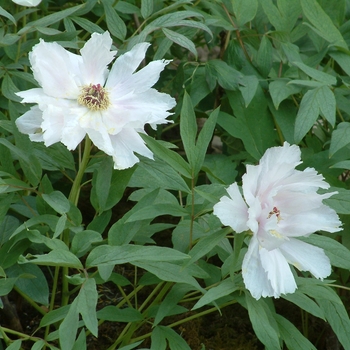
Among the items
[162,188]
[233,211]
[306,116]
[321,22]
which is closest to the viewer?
[233,211]

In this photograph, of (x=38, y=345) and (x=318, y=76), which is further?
(x=318, y=76)

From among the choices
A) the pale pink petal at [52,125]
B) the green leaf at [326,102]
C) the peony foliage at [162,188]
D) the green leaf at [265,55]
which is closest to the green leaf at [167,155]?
the peony foliage at [162,188]

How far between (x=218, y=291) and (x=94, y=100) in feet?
0.96

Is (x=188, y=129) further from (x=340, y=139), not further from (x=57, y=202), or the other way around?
(x=340, y=139)

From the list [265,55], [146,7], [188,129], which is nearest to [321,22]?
[265,55]

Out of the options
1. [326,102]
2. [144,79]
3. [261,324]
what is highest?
[144,79]

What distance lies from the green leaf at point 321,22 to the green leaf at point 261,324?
0.56 metres

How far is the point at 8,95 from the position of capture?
40.6 inches

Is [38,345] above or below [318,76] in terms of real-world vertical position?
below

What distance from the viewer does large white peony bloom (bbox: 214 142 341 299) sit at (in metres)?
0.77

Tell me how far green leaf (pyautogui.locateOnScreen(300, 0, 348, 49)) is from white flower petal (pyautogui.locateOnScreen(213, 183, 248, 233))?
0.55 m

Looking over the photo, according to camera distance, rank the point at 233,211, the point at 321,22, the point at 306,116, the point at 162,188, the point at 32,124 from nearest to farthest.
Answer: the point at 233,211
the point at 32,124
the point at 162,188
the point at 306,116
the point at 321,22

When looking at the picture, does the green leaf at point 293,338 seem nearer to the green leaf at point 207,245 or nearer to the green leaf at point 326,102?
the green leaf at point 207,245

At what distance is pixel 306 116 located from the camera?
1.09m
